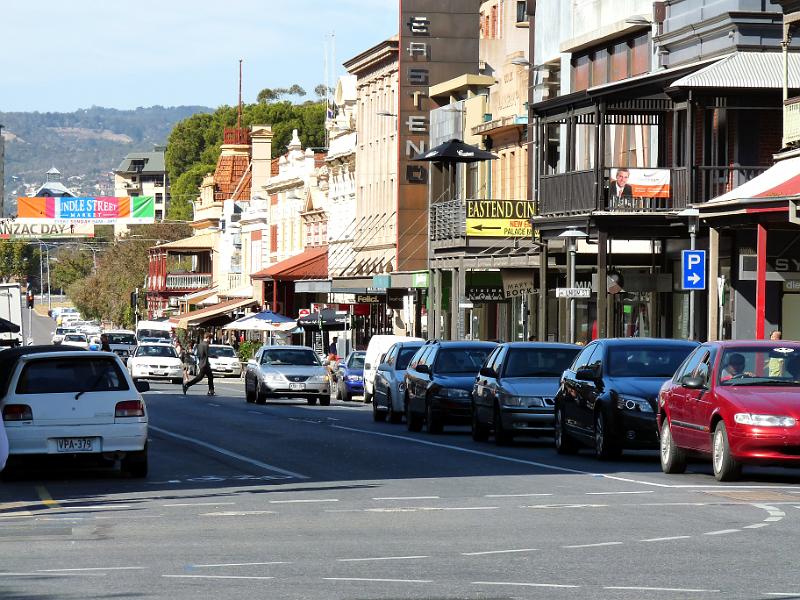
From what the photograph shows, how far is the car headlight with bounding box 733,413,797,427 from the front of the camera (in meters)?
19.0

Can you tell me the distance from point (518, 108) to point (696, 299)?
16.9m

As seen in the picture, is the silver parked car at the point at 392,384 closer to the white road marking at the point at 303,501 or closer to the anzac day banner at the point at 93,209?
the white road marking at the point at 303,501

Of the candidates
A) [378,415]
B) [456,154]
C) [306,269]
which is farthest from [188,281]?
[378,415]

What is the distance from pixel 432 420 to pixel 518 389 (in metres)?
4.29

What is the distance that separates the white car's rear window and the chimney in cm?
8823

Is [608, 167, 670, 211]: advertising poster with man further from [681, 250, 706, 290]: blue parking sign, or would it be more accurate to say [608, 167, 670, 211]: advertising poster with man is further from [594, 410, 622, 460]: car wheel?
[594, 410, 622, 460]: car wheel

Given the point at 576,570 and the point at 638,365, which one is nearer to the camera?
the point at 576,570

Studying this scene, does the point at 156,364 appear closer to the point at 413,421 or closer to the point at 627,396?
the point at 413,421

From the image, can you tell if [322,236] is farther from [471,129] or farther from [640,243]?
[640,243]

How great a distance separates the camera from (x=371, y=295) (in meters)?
76.3

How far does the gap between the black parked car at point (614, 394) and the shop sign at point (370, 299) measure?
166 ft

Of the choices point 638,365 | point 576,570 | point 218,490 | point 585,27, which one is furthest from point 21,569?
point 585,27

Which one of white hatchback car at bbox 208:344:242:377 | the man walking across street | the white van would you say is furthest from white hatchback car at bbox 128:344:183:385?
the white van

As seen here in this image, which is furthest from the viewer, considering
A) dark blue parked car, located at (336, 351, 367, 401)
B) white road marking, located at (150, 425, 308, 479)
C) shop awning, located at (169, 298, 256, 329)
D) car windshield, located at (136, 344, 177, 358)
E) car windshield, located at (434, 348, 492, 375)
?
shop awning, located at (169, 298, 256, 329)
